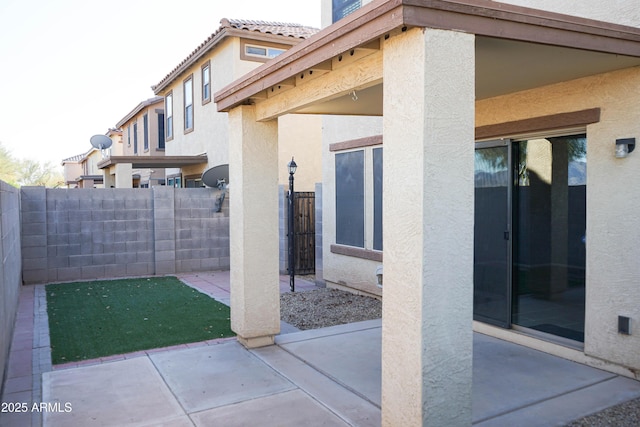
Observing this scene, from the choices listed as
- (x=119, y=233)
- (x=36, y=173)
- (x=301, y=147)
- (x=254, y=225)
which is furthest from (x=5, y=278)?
(x=36, y=173)

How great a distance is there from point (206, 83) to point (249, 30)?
8.93 ft

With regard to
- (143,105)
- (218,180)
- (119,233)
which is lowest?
(119,233)

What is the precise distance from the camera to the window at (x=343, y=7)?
30.3 ft

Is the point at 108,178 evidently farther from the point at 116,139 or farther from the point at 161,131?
the point at 116,139

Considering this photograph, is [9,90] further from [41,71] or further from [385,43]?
[385,43]

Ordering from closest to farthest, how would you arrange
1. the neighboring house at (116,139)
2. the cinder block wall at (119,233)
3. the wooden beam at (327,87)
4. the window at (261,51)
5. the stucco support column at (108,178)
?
1. the wooden beam at (327,87)
2. the cinder block wall at (119,233)
3. the window at (261,51)
4. the stucco support column at (108,178)
5. the neighboring house at (116,139)

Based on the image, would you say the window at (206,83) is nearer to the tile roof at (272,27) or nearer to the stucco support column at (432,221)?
the tile roof at (272,27)

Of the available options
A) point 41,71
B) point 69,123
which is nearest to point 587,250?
point 41,71

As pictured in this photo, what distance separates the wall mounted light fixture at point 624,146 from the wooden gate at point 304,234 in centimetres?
784

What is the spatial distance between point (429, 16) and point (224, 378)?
384cm

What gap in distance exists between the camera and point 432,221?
329cm

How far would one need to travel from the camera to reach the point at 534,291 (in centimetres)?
612

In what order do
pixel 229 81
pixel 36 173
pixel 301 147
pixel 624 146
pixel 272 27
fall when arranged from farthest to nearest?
pixel 36 173, pixel 272 27, pixel 301 147, pixel 229 81, pixel 624 146

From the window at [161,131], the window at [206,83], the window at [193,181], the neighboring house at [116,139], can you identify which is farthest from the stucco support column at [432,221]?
the neighboring house at [116,139]
